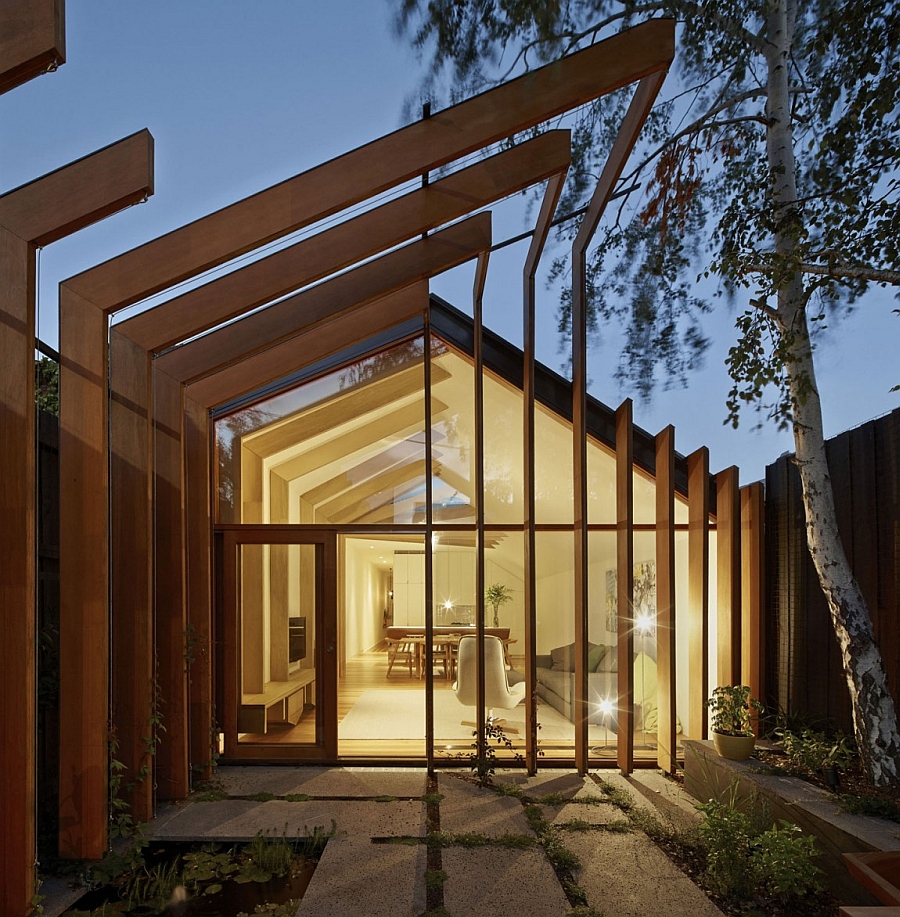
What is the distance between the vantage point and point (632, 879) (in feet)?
15.9

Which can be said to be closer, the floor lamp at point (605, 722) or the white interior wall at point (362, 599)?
the floor lamp at point (605, 722)

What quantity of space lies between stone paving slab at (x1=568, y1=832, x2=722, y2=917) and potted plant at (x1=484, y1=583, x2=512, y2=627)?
256 cm

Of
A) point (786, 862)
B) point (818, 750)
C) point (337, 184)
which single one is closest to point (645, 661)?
point (818, 750)

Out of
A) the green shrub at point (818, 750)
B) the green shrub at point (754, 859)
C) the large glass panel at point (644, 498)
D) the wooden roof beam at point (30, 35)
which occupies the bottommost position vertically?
the green shrub at point (754, 859)

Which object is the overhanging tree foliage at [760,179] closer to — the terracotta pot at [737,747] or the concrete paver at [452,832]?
the terracotta pot at [737,747]

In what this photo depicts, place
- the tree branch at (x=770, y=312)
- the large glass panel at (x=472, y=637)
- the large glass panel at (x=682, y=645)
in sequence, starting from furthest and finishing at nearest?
the large glass panel at (x=472, y=637)
the large glass panel at (x=682, y=645)
the tree branch at (x=770, y=312)

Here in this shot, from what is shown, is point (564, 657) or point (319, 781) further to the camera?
point (564, 657)

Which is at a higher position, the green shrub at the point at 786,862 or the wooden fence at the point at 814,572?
the wooden fence at the point at 814,572

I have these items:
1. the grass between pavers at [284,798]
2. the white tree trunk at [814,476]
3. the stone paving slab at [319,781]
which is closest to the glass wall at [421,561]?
the stone paving slab at [319,781]

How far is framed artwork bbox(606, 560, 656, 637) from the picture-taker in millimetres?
7652

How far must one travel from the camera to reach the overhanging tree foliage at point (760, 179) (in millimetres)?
4773

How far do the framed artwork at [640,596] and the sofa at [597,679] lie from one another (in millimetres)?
259

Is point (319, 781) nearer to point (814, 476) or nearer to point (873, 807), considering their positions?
point (873, 807)

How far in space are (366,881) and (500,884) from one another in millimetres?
807
